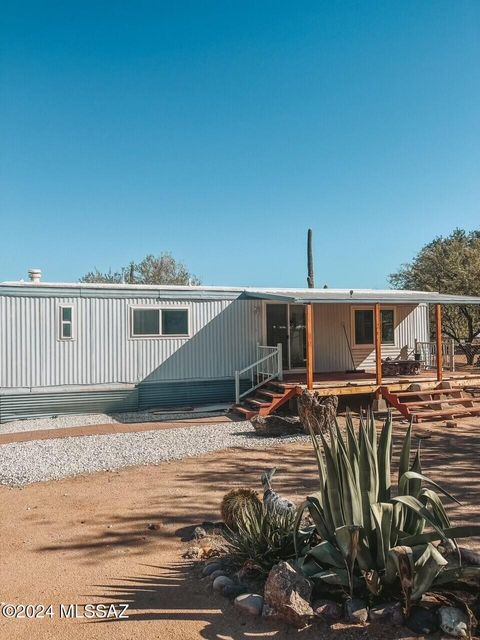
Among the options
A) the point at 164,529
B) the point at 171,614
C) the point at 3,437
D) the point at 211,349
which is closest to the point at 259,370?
the point at 211,349

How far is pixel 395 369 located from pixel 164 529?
391 inches

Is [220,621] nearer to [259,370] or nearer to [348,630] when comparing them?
[348,630]

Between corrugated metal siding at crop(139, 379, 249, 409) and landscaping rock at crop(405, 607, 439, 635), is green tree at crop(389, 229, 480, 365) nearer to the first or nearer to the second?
Answer: corrugated metal siding at crop(139, 379, 249, 409)

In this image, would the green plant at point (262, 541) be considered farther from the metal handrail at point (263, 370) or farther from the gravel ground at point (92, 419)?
the metal handrail at point (263, 370)

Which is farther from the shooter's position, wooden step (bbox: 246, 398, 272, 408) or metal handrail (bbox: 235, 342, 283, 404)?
metal handrail (bbox: 235, 342, 283, 404)

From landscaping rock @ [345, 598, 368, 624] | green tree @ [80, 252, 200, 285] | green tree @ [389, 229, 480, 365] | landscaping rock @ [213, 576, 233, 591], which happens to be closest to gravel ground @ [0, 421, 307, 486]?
landscaping rock @ [213, 576, 233, 591]

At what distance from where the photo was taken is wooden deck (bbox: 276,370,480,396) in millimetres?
11273

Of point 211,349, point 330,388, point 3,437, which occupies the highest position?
point 211,349

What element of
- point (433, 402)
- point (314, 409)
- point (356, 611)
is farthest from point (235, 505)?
point (433, 402)

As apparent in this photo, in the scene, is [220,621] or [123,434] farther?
[123,434]

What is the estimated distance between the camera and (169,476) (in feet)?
22.8

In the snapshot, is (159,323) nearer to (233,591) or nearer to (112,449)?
(112,449)

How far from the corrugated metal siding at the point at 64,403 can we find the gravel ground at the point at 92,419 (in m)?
0.16

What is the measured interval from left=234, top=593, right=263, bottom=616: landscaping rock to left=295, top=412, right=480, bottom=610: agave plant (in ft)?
1.23
